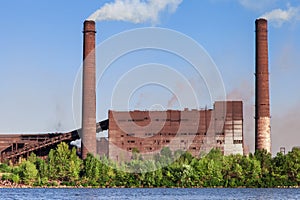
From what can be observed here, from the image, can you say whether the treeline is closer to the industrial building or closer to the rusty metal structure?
the rusty metal structure

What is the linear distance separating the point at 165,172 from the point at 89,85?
51.5 feet

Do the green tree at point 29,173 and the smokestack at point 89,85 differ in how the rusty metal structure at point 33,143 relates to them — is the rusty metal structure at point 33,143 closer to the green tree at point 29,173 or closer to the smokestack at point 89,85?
the smokestack at point 89,85

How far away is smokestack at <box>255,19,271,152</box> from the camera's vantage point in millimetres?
93875

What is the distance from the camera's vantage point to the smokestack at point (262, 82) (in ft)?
308

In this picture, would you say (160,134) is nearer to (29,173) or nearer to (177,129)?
(177,129)

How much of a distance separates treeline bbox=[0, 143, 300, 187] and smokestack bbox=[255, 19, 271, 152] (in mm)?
4552

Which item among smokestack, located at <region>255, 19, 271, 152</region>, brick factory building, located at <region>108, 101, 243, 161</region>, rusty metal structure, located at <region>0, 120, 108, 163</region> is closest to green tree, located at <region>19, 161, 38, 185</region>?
rusty metal structure, located at <region>0, 120, 108, 163</region>

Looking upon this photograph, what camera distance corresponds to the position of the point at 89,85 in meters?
93.6

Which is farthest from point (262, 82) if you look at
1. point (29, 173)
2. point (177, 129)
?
point (29, 173)

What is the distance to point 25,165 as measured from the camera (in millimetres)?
90812

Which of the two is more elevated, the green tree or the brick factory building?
the brick factory building

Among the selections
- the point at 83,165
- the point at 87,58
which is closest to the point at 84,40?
the point at 87,58

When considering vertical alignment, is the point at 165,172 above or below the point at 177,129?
below

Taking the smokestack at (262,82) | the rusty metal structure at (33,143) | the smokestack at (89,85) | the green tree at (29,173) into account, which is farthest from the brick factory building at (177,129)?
the green tree at (29,173)
